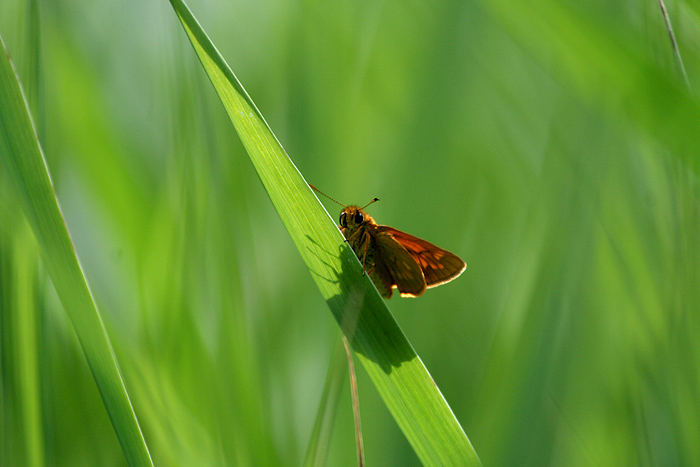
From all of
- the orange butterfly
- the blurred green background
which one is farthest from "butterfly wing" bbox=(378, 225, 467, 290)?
the blurred green background

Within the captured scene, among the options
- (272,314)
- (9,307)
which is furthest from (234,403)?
(9,307)

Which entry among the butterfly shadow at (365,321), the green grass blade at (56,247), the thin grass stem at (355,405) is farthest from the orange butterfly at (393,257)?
the green grass blade at (56,247)

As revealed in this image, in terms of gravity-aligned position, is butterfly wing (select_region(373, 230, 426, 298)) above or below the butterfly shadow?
above

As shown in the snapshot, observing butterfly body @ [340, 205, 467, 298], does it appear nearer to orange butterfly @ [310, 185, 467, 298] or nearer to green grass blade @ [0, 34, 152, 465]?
orange butterfly @ [310, 185, 467, 298]

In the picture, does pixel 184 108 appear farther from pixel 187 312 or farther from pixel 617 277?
pixel 617 277

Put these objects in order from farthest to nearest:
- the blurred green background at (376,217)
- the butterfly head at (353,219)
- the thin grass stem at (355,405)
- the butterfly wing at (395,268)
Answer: the butterfly head at (353,219) → the butterfly wing at (395,268) → the blurred green background at (376,217) → the thin grass stem at (355,405)

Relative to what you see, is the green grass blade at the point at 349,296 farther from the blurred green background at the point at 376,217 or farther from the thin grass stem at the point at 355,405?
the blurred green background at the point at 376,217

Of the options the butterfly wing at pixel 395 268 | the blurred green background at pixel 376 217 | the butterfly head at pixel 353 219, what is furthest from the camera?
the butterfly head at pixel 353 219

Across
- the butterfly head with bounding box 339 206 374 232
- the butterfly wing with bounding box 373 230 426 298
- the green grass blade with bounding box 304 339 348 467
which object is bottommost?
the green grass blade with bounding box 304 339 348 467
